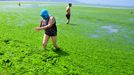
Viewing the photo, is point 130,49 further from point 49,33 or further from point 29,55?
point 29,55

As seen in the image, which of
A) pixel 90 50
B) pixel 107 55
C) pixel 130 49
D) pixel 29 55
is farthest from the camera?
pixel 130 49

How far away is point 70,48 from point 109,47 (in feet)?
8.95

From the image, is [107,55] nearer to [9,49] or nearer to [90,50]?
[90,50]

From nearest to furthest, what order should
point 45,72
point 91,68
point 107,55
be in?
1. point 45,72
2. point 91,68
3. point 107,55

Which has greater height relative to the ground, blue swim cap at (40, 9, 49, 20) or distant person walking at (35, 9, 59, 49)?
blue swim cap at (40, 9, 49, 20)

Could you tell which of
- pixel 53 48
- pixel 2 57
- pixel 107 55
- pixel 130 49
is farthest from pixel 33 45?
pixel 130 49

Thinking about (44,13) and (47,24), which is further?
(47,24)

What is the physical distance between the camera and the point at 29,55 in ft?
39.9

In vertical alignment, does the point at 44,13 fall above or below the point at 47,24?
above

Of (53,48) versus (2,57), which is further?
(53,48)

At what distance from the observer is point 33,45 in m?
14.3

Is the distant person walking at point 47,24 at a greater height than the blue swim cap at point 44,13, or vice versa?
the blue swim cap at point 44,13

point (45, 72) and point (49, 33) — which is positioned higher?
point (49, 33)

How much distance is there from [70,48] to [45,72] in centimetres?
449
